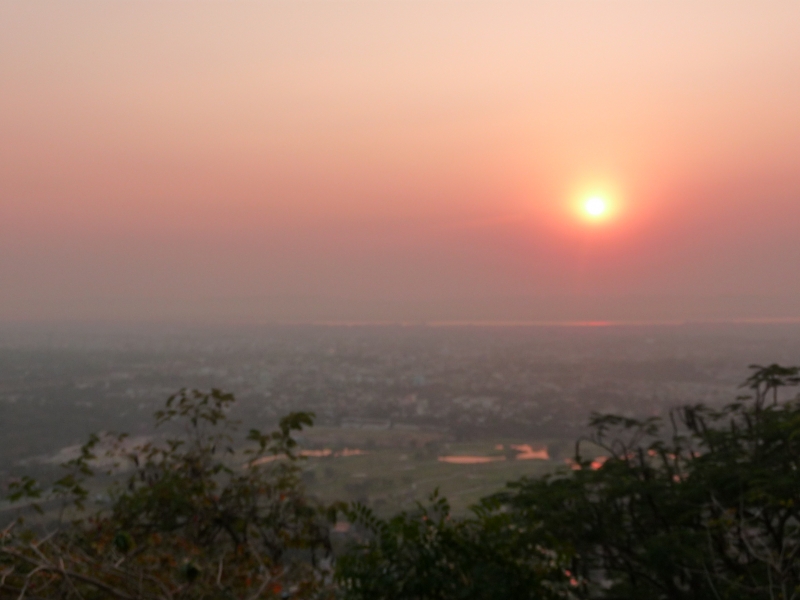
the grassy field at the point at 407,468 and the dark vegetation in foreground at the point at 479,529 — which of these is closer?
the dark vegetation in foreground at the point at 479,529

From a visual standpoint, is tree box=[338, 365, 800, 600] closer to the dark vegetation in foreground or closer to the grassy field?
the dark vegetation in foreground

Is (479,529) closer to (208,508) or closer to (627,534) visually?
(627,534)

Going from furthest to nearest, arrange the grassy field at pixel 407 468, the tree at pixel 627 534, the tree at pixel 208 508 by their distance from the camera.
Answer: the grassy field at pixel 407 468, the tree at pixel 208 508, the tree at pixel 627 534

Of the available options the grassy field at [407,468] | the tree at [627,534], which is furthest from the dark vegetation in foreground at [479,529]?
the grassy field at [407,468]

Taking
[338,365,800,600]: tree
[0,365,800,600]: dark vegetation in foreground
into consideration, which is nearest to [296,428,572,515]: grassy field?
[0,365,800,600]: dark vegetation in foreground

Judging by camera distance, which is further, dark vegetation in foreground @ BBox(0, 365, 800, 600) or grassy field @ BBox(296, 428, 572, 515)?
grassy field @ BBox(296, 428, 572, 515)

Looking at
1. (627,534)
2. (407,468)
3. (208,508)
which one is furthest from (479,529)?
(407,468)

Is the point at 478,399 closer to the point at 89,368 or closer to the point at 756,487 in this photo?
the point at 89,368

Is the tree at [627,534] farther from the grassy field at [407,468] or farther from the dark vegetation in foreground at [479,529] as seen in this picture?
the grassy field at [407,468]

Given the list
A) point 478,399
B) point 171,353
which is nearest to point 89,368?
point 171,353
